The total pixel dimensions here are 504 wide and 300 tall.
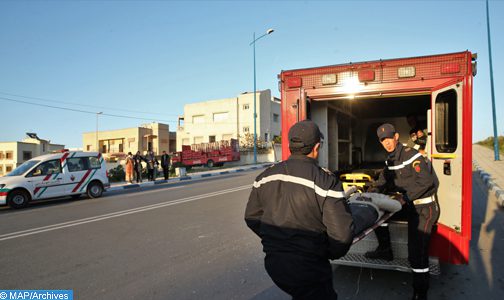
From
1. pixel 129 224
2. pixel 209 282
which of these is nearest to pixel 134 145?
pixel 129 224

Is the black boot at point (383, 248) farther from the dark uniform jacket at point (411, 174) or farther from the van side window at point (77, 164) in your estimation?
the van side window at point (77, 164)

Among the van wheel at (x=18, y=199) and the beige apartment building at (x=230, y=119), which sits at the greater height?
the beige apartment building at (x=230, y=119)

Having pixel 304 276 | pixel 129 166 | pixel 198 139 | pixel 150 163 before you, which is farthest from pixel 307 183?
pixel 198 139

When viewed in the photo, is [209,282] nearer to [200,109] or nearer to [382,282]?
[382,282]

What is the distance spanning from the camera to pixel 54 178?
11.6 m

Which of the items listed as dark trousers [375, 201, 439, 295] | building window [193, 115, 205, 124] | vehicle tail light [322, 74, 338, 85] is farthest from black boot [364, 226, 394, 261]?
building window [193, 115, 205, 124]

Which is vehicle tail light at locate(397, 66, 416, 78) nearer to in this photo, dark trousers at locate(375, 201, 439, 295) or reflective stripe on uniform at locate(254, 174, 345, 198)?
dark trousers at locate(375, 201, 439, 295)

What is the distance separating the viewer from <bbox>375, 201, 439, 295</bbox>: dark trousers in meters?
3.35

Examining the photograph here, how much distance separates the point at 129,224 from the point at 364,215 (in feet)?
19.8

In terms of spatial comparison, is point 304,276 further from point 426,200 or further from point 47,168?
point 47,168

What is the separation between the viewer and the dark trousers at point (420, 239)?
335cm

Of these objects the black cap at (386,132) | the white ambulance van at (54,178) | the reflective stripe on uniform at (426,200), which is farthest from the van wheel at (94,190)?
the reflective stripe on uniform at (426,200)

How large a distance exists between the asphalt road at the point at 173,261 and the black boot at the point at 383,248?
0.30 meters

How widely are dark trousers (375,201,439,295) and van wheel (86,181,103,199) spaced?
1223 cm
